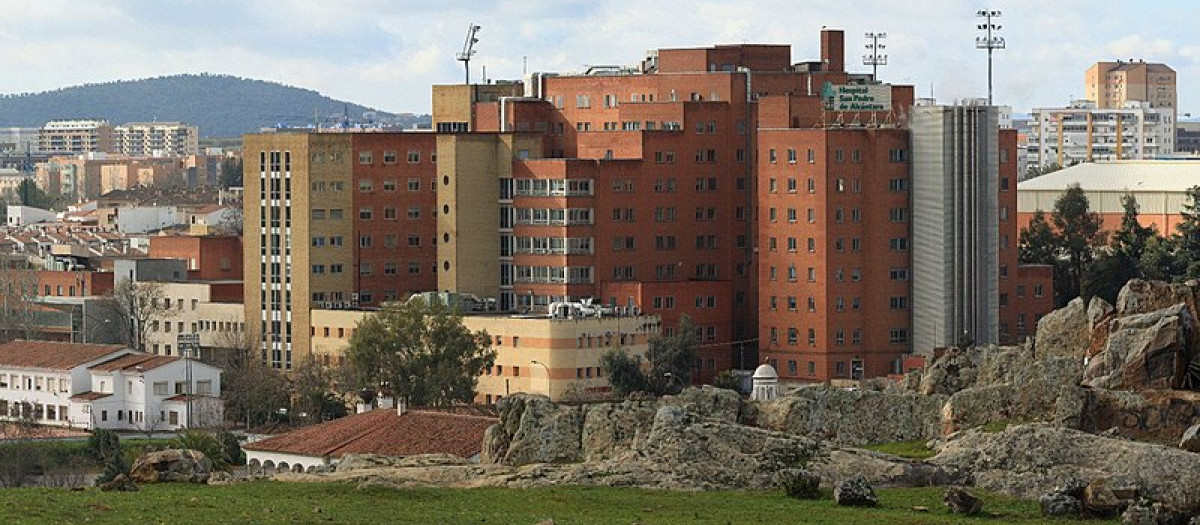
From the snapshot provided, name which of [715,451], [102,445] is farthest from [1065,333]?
[102,445]

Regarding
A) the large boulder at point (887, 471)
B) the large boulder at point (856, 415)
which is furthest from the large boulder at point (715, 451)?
A: the large boulder at point (856, 415)

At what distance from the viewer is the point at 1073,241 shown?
150 m

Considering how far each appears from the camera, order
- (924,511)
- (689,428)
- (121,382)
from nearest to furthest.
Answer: (924,511) → (689,428) → (121,382)

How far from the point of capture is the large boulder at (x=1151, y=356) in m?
61.1

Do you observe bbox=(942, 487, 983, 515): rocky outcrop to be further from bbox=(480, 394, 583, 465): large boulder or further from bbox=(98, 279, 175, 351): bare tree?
bbox=(98, 279, 175, 351): bare tree

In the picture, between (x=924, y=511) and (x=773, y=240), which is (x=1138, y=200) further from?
(x=924, y=511)

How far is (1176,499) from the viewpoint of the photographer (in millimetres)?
52594

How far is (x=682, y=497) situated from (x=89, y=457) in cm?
5237

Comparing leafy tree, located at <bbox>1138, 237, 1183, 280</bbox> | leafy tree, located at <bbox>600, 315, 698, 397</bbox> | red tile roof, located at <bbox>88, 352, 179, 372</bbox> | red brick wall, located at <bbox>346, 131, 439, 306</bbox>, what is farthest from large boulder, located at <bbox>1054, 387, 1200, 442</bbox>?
leafy tree, located at <bbox>1138, 237, 1183, 280</bbox>

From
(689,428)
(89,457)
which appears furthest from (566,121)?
(689,428)

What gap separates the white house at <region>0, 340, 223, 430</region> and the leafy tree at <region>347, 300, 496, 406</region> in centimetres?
647

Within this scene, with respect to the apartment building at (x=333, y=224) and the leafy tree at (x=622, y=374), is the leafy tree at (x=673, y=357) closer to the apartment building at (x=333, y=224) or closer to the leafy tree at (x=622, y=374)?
the leafy tree at (x=622, y=374)

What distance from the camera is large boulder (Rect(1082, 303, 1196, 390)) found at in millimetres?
61062

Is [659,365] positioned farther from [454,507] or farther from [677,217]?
[454,507]
